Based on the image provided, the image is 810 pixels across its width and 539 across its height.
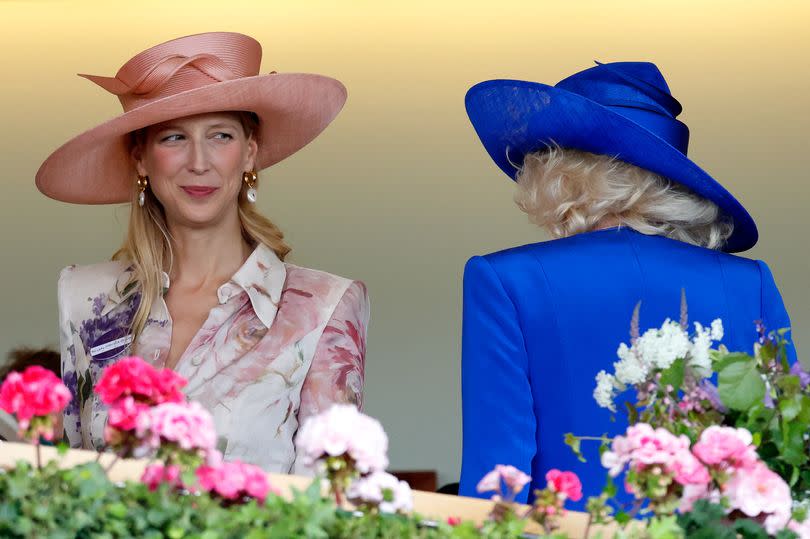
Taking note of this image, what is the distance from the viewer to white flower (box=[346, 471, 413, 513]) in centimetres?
118

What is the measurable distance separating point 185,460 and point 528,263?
1.08 m

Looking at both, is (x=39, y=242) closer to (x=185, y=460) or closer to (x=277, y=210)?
(x=277, y=210)

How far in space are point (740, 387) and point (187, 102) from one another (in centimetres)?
151


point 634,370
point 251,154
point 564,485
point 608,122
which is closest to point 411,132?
point 251,154

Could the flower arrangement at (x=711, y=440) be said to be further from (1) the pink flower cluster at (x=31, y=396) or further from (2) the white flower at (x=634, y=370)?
(1) the pink flower cluster at (x=31, y=396)

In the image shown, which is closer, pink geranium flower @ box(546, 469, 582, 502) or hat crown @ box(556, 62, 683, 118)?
pink geranium flower @ box(546, 469, 582, 502)

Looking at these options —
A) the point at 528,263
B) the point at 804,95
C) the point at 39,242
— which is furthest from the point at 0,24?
the point at 528,263

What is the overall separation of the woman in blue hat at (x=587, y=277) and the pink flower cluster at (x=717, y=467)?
2.73 ft

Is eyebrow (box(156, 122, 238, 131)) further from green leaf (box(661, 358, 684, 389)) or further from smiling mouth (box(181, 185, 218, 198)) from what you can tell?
green leaf (box(661, 358, 684, 389))

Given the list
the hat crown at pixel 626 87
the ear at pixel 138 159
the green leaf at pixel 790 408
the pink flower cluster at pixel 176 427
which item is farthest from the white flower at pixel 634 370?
the ear at pixel 138 159

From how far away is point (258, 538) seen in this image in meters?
1.11

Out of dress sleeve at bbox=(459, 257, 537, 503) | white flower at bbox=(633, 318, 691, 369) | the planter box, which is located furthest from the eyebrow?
white flower at bbox=(633, 318, 691, 369)

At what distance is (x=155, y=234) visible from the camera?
2822 mm

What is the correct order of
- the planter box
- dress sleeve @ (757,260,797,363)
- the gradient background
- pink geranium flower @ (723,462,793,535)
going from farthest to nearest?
the gradient background, dress sleeve @ (757,260,797,363), the planter box, pink geranium flower @ (723,462,793,535)
